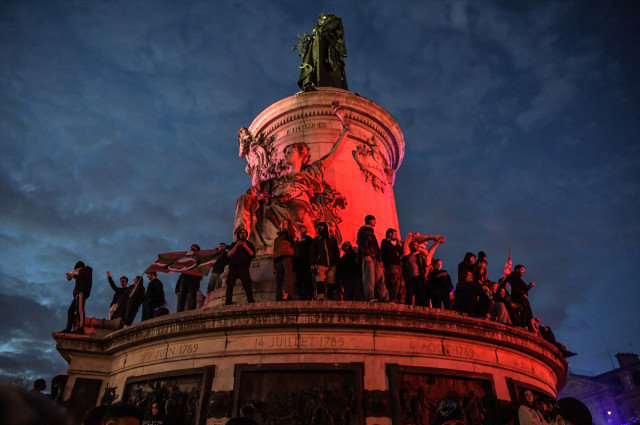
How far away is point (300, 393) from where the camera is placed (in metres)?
7.34

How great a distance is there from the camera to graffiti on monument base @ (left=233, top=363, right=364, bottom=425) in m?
7.08

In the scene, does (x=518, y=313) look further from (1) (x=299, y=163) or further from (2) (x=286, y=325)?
(1) (x=299, y=163)

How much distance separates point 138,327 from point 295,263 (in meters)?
3.60

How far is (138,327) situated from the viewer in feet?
30.1

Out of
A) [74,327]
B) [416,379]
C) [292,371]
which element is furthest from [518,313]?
[74,327]

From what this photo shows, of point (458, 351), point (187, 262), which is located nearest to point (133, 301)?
point (187, 262)

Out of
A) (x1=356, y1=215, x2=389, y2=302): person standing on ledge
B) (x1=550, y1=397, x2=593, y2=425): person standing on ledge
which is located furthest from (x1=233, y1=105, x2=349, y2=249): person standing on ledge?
(x1=550, y1=397, x2=593, y2=425): person standing on ledge

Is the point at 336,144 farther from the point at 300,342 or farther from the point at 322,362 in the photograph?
the point at 322,362

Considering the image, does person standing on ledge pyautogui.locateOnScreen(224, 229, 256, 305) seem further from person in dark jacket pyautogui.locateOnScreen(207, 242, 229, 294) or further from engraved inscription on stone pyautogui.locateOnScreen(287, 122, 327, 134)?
engraved inscription on stone pyautogui.locateOnScreen(287, 122, 327, 134)

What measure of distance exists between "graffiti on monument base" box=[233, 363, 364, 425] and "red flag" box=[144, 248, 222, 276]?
461 centimetres

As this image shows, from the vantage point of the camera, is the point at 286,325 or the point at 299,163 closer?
the point at 286,325

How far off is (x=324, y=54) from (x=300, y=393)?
18.4 metres

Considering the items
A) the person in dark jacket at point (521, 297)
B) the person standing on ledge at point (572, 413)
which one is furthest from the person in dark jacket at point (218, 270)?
the person standing on ledge at point (572, 413)

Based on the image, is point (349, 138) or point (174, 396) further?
point (349, 138)
